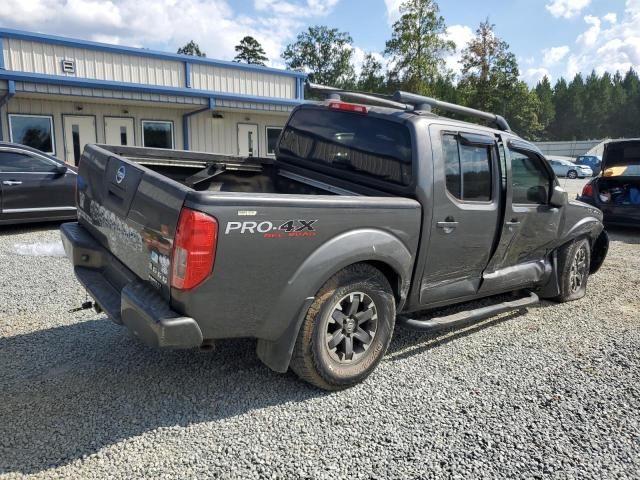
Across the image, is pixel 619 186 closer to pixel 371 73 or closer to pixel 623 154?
pixel 623 154

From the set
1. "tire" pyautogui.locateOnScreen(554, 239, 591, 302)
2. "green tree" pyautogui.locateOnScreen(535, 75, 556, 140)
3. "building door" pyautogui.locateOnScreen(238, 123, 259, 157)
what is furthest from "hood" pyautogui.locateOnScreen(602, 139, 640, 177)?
"green tree" pyautogui.locateOnScreen(535, 75, 556, 140)

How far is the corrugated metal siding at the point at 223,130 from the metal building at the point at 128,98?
0.04 metres

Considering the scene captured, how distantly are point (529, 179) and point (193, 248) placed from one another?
3.42 meters

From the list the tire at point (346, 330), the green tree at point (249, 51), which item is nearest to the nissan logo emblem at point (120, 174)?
the tire at point (346, 330)

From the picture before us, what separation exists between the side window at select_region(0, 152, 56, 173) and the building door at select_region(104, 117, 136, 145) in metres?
7.24

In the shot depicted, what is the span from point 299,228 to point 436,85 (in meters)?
43.4

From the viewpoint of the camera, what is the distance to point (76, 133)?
15.0m

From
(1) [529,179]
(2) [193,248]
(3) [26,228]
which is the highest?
(1) [529,179]

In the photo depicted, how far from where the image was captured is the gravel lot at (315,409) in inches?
104

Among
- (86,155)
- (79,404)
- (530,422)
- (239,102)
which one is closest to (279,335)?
(79,404)

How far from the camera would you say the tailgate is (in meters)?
2.71

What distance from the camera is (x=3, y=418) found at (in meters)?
2.94

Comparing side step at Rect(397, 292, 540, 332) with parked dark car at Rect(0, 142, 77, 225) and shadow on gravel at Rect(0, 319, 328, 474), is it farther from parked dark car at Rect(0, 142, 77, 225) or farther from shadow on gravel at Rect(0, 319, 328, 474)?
parked dark car at Rect(0, 142, 77, 225)

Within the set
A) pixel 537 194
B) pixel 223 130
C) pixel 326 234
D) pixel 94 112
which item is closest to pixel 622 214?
pixel 537 194
